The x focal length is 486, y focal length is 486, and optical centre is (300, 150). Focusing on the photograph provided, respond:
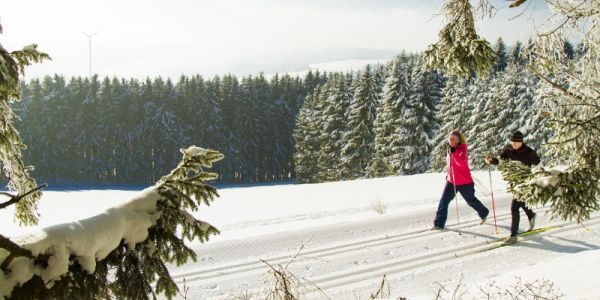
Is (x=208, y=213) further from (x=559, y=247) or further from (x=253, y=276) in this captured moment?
(x=559, y=247)

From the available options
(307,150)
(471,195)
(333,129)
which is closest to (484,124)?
(333,129)

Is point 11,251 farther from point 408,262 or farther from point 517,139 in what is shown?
point 517,139

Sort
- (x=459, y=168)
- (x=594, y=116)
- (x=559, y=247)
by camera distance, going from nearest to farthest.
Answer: (x=594, y=116)
(x=559, y=247)
(x=459, y=168)

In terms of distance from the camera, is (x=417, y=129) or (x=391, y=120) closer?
(x=417, y=129)

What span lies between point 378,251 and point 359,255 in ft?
1.27

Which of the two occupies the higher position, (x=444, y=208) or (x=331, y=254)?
(x=444, y=208)

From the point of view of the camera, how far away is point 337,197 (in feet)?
43.2

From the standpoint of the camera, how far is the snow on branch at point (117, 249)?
2.55 meters

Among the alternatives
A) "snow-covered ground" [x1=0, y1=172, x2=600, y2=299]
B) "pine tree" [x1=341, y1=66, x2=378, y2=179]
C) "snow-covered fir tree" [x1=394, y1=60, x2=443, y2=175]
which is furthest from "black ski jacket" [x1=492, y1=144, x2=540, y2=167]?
"pine tree" [x1=341, y1=66, x2=378, y2=179]

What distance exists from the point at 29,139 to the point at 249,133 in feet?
95.1

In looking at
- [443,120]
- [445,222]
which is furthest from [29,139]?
[445,222]

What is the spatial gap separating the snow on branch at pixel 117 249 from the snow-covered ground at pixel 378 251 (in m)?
2.09

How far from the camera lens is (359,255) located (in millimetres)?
7773

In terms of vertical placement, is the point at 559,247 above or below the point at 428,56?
below
